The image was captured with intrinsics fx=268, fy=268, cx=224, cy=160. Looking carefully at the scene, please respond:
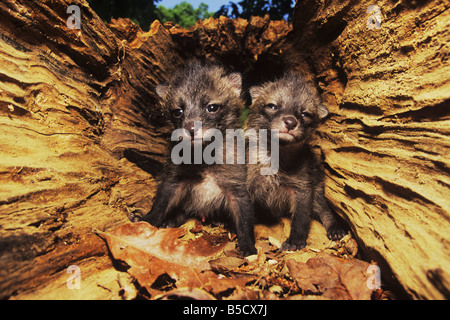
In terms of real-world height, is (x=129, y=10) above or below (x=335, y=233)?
above

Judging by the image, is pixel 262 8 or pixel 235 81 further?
pixel 262 8

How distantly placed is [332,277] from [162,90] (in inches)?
115

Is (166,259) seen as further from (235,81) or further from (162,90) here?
(235,81)

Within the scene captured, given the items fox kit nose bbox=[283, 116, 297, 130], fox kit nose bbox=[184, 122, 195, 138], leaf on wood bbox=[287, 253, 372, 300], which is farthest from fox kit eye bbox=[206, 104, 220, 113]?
leaf on wood bbox=[287, 253, 372, 300]

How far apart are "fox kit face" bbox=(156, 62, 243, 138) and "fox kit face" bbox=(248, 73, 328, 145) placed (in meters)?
0.38

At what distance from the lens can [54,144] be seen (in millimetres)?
2395

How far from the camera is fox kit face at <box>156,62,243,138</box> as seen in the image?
3.23 m

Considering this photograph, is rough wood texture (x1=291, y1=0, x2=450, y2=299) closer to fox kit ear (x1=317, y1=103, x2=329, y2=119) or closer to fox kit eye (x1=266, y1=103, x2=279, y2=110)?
fox kit ear (x1=317, y1=103, x2=329, y2=119)

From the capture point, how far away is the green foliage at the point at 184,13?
12.0 m

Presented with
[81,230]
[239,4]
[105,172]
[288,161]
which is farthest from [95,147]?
[239,4]

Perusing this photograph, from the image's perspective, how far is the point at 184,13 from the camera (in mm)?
13219

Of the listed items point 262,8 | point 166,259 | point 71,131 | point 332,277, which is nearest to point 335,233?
point 332,277

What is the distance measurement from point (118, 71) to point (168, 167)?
1338 millimetres
